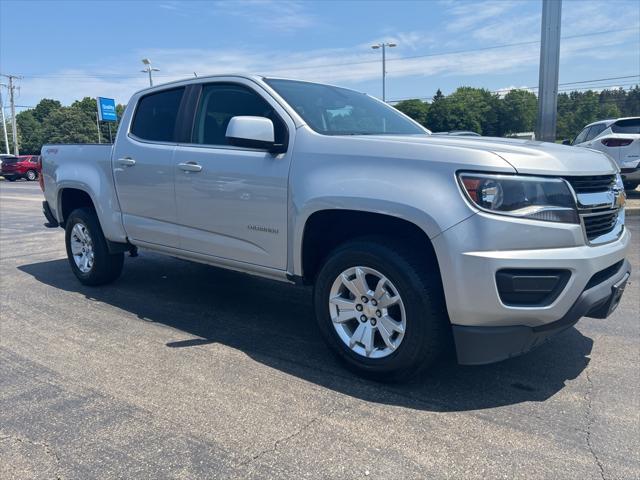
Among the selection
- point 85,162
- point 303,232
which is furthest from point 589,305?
point 85,162

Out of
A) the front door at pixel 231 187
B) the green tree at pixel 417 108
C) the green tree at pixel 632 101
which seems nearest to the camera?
Result: the front door at pixel 231 187

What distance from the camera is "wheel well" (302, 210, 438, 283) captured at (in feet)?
10.6

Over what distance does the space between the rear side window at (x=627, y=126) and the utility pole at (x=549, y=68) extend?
4.41 feet

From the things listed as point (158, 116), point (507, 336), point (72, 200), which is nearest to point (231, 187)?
point (158, 116)

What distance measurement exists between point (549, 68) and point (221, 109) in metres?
9.74

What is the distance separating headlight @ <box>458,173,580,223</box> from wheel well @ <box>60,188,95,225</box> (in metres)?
4.48

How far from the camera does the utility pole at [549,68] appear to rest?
1140cm

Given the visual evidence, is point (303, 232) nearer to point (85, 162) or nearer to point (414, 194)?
point (414, 194)

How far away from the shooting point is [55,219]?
622cm

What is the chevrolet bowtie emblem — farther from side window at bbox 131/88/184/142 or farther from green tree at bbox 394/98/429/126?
green tree at bbox 394/98/429/126

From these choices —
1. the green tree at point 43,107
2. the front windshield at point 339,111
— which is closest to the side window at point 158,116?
the front windshield at point 339,111

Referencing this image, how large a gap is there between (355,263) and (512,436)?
1279mm

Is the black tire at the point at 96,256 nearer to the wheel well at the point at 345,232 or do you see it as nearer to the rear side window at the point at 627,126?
the wheel well at the point at 345,232

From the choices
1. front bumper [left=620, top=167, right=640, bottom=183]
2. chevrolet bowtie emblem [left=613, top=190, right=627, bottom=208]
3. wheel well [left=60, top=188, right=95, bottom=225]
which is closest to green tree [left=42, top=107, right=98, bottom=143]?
front bumper [left=620, top=167, right=640, bottom=183]
